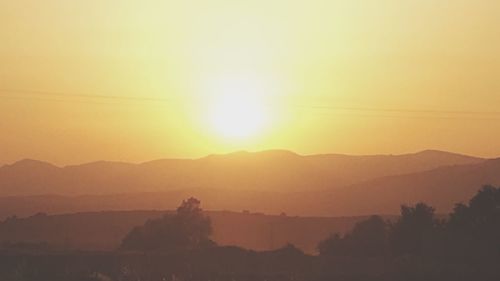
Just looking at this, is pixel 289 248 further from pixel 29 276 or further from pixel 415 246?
pixel 29 276

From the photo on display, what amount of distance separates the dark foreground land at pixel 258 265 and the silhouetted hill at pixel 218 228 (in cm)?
4814

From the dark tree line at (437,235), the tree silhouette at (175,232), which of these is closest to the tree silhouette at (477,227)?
the dark tree line at (437,235)

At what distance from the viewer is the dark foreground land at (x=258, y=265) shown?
46219 millimetres

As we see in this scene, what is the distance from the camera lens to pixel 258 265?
55.0m

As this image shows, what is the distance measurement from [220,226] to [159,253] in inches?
2875

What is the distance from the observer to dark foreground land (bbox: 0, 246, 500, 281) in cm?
4622

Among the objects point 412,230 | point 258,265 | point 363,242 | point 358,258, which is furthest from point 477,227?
point 258,265

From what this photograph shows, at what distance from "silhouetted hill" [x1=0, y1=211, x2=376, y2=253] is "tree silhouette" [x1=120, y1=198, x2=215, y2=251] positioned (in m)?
32.6

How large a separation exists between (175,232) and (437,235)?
21892 millimetres

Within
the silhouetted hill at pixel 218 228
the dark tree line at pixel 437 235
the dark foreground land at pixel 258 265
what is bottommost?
the dark foreground land at pixel 258 265

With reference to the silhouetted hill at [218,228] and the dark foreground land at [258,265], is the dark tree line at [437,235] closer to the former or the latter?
the dark foreground land at [258,265]

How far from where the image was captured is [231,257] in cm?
5650

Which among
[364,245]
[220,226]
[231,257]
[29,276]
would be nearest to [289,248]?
[231,257]

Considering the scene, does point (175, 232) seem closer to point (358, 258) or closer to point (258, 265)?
point (258, 265)
